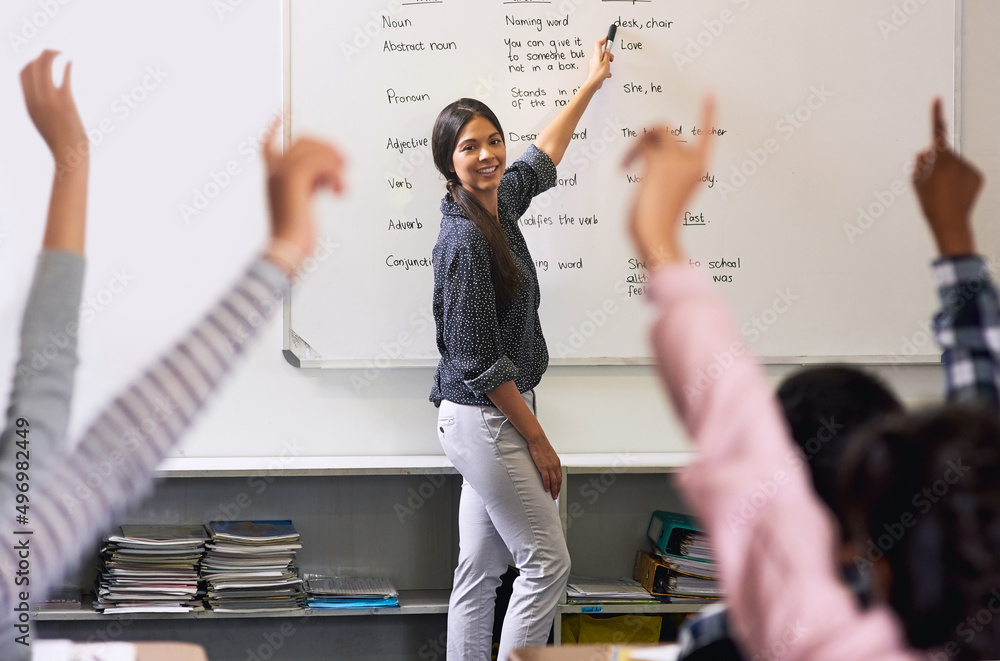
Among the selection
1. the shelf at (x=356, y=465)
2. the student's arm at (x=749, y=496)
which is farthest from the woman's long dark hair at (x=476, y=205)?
the student's arm at (x=749, y=496)

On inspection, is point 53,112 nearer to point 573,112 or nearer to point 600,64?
point 573,112

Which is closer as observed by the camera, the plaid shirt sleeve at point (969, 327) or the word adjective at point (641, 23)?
the plaid shirt sleeve at point (969, 327)

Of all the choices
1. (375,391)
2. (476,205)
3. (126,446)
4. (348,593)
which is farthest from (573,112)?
(126,446)

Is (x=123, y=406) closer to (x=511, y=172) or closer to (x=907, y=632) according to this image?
(x=907, y=632)

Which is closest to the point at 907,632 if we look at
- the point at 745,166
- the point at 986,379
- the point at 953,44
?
the point at 986,379

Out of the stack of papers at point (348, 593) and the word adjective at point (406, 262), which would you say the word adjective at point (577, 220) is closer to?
the word adjective at point (406, 262)

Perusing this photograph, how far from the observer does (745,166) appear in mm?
2668

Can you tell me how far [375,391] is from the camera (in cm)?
259

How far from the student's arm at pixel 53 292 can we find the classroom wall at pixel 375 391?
6.33ft

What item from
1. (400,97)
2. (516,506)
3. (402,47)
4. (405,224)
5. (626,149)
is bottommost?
(516,506)

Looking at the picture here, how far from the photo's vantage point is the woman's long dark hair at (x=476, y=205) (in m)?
2.06

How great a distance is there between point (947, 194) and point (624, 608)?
2023 millimetres

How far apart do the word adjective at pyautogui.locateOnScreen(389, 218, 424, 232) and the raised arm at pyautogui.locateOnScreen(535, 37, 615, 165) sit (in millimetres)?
407

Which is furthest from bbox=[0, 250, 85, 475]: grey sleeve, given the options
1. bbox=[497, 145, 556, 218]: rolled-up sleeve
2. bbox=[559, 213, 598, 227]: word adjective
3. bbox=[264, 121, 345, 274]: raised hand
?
bbox=[559, 213, 598, 227]: word adjective
